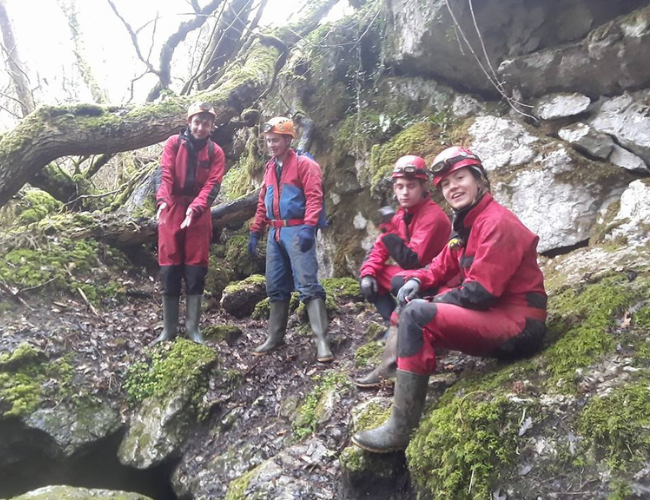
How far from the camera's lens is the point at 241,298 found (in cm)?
705

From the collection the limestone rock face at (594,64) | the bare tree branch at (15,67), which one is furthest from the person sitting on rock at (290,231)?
the bare tree branch at (15,67)

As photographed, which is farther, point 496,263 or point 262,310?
point 262,310

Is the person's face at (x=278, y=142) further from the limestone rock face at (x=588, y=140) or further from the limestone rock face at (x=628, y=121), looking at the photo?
the limestone rock face at (x=628, y=121)

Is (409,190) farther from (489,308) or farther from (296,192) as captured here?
(489,308)

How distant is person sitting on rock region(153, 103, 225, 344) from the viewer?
570 cm

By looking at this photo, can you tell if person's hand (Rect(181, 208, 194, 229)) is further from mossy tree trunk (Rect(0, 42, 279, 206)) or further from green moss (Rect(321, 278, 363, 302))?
mossy tree trunk (Rect(0, 42, 279, 206))

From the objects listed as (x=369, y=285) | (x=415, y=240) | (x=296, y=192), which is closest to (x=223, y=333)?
(x=296, y=192)

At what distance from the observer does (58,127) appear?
7.26 metres

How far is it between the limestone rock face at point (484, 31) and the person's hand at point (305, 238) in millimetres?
3087

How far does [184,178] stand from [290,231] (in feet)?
4.88

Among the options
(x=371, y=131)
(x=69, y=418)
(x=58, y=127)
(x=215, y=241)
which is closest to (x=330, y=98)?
(x=371, y=131)

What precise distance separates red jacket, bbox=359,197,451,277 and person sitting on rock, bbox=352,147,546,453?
1.12 meters

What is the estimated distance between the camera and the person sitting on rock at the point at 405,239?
439 centimetres

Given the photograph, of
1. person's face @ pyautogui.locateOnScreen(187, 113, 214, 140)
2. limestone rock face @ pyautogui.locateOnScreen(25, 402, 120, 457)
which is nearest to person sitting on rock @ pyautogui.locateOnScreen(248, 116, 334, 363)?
person's face @ pyautogui.locateOnScreen(187, 113, 214, 140)
